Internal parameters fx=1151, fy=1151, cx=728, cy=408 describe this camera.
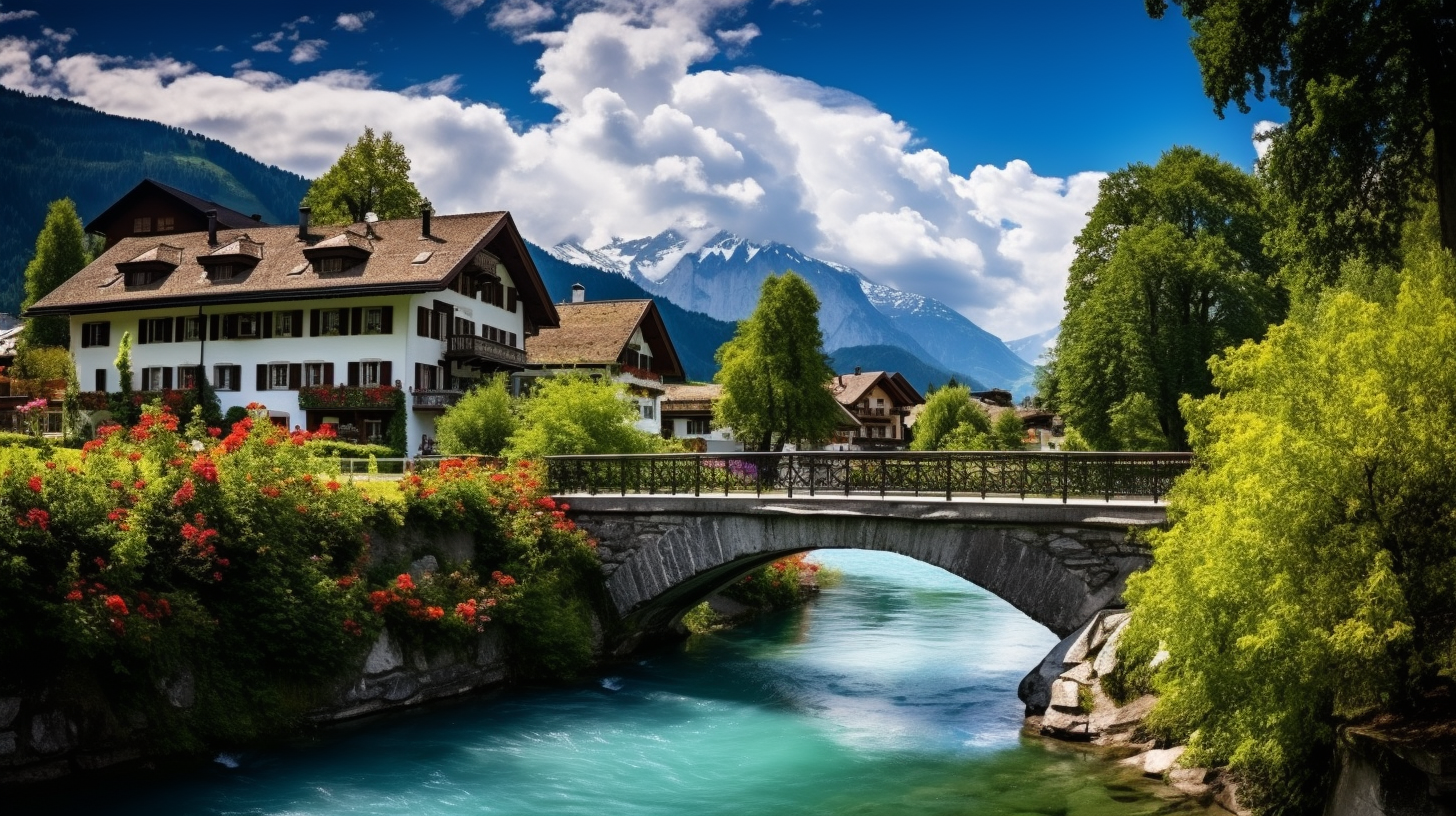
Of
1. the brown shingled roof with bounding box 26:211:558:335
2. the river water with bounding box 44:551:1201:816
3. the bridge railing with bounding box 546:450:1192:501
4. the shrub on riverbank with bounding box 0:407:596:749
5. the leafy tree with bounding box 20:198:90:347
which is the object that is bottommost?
the river water with bounding box 44:551:1201:816

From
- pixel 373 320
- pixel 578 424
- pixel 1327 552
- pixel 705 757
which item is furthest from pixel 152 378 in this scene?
pixel 1327 552

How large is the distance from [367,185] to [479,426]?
25.1m

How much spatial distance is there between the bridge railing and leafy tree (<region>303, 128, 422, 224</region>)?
32.7 m

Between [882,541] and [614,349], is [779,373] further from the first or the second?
[882,541]

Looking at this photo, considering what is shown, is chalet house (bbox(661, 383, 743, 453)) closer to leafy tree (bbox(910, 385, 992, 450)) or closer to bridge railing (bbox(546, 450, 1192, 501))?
leafy tree (bbox(910, 385, 992, 450))

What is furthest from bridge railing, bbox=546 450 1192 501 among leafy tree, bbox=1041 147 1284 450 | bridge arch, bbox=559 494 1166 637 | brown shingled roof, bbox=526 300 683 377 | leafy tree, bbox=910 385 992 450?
leafy tree, bbox=910 385 992 450

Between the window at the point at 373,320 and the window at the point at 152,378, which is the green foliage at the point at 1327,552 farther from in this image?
the window at the point at 152,378

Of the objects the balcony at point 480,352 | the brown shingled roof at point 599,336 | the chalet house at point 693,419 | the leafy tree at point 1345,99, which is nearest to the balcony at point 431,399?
the balcony at point 480,352

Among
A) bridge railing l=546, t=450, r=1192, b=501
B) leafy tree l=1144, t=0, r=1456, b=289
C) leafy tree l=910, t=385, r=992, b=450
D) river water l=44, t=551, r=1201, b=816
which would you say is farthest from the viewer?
leafy tree l=910, t=385, r=992, b=450

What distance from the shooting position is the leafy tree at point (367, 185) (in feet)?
171

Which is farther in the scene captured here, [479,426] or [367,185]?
[367,185]

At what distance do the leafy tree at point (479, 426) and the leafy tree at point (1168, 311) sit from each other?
784 inches

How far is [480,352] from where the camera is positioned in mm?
42500

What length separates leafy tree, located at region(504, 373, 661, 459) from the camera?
2808 centimetres
